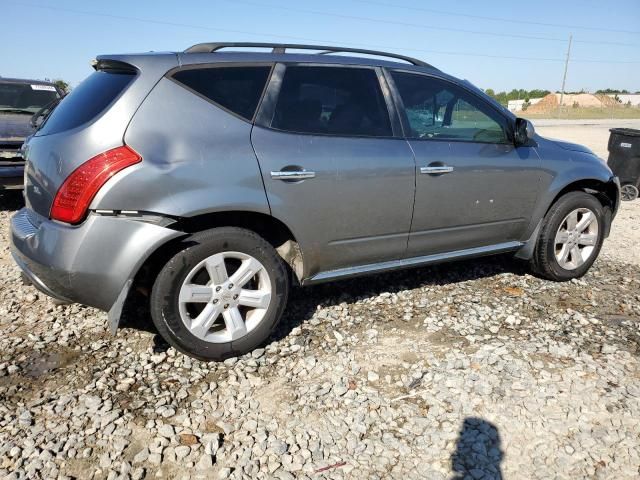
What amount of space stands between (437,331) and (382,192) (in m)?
1.04

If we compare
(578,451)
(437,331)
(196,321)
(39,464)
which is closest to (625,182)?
(437,331)

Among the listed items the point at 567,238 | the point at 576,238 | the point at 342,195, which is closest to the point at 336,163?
the point at 342,195

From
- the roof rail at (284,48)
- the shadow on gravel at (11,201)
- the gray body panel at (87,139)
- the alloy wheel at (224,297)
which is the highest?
the roof rail at (284,48)

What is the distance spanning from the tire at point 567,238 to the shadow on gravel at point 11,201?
20.5ft

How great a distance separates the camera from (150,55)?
9.29ft

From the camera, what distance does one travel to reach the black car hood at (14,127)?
6492 mm

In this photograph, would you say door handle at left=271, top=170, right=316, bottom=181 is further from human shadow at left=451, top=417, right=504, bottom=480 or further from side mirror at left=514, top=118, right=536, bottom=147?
side mirror at left=514, top=118, right=536, bottom=147

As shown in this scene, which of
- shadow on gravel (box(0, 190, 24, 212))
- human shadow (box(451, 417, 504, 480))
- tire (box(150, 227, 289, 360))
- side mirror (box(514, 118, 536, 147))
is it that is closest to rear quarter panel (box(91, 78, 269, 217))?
tire (box(150, 227, 289, 360))

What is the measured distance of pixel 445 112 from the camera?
3.72 meters

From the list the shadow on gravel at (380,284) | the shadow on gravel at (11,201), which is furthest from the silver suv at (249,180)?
the shadow on gravel at (11,201)

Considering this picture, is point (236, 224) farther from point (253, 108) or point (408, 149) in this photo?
point (408, 149)

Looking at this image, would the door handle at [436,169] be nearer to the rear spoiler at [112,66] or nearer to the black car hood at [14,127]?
the rear spoiler at [112,66]

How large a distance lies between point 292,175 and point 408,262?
46.3 inches

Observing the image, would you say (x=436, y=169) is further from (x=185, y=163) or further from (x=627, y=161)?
(x=627, y=161)
